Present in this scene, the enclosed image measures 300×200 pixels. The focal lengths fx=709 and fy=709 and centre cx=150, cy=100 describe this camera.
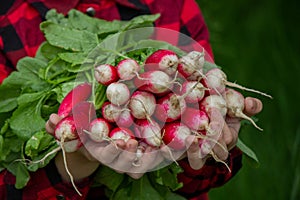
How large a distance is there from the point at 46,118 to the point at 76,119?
17 centimetres

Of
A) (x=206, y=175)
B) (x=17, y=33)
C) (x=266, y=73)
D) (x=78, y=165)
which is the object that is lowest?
(x=266, y=73)

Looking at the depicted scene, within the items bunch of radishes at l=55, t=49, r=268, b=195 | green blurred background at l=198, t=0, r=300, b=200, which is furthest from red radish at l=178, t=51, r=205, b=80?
green blurred background at l=198, t=0, r=300, b=200

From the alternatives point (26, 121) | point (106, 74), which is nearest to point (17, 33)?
point (26, 121)

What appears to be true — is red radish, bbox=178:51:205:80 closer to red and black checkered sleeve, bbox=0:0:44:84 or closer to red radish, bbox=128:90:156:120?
red radish, bbox=128:90:156:120

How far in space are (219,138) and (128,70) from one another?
8.0 inches

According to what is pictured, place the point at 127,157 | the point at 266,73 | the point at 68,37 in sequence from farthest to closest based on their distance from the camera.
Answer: the point at 266,73 < the point at 68,37 < the point at 127,157

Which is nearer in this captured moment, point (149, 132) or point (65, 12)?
point (149, 132)

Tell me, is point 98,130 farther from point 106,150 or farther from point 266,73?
point 266,73

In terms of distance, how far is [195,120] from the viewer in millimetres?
1231

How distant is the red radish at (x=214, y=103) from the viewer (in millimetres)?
1255

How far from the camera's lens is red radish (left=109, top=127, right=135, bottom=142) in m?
1.19

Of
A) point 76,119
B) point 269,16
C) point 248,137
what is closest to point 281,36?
point 269,16

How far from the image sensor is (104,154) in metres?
1.19

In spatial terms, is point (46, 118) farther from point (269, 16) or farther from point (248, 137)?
point (269, 16)
